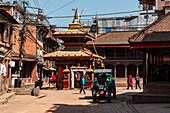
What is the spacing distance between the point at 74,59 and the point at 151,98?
16451 millimetres

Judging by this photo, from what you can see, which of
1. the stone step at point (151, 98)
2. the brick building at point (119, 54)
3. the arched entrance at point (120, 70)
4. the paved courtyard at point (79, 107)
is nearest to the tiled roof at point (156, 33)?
the stone step at point (151, 98)

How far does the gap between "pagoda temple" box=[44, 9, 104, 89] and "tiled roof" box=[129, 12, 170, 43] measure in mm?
12716

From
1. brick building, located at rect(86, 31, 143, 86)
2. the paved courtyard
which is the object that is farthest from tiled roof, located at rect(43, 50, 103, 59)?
brick building, located at rect(86, 31, 143, 86)

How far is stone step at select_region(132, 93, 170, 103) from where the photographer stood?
52.5 ft

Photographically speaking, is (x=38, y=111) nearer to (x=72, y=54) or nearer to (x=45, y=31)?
(x=72, y=54)

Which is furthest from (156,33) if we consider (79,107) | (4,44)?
(4,44)

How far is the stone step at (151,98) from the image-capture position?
16.0 meters

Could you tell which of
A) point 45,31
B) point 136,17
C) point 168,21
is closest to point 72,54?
point 168,21

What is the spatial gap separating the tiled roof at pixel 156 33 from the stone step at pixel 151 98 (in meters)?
3.44

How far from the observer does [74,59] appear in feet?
104

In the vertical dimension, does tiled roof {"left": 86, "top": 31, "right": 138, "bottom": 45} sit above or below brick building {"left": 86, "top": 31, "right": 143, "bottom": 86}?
above

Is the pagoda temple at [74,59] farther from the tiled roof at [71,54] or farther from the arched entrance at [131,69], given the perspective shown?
the arched entrance at [131,69]

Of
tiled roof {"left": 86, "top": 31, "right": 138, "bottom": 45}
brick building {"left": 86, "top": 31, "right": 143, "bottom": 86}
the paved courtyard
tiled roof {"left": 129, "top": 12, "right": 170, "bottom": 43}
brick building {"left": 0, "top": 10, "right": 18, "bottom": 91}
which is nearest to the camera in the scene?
the paved courtyard

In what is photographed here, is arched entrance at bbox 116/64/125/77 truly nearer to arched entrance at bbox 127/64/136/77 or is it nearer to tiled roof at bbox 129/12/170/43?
arched entrance at bbox 127/64/136/77
